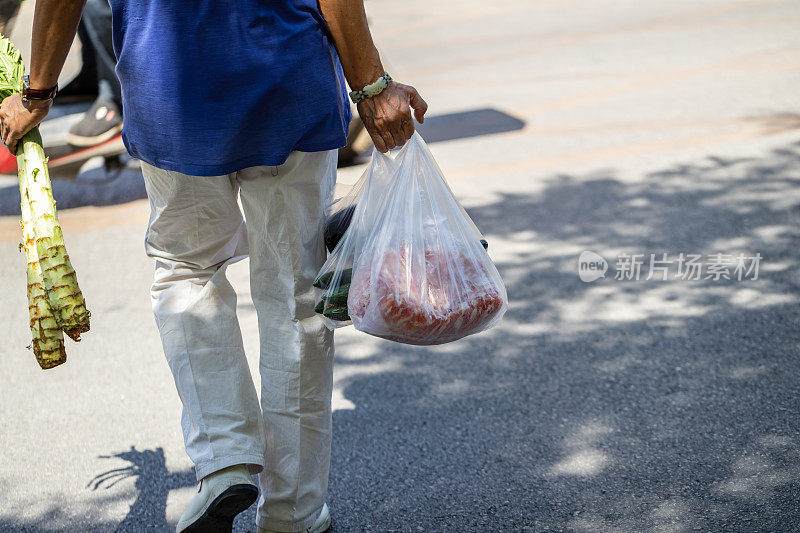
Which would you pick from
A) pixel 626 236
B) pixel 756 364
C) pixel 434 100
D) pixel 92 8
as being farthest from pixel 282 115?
pixel 434 100

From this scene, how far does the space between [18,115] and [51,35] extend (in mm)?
310

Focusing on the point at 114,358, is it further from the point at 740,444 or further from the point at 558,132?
the point at 558,132

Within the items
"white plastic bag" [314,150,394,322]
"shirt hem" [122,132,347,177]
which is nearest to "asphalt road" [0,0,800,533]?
"white plastic bag" [314,150,394,322]

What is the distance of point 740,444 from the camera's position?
8.54 feet

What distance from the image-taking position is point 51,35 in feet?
6.30

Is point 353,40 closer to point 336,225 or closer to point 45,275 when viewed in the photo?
point 336,225

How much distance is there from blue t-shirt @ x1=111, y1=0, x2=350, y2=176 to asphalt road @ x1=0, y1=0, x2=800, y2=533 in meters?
1.16

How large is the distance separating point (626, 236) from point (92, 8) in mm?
3775

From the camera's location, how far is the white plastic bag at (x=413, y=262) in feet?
6.36

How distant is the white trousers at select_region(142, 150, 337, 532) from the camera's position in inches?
77.4

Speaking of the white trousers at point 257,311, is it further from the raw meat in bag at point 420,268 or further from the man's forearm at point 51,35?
the man's forearm at point 51,35

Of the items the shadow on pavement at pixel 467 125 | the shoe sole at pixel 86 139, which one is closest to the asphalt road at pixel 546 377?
the shadow on pavement at pixel 467 125

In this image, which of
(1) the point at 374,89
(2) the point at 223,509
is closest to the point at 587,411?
(2) the point at 223,509

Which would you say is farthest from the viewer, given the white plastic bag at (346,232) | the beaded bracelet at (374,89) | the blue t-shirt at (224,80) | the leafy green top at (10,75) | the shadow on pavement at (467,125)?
the shadow on pavement at (467,125)
